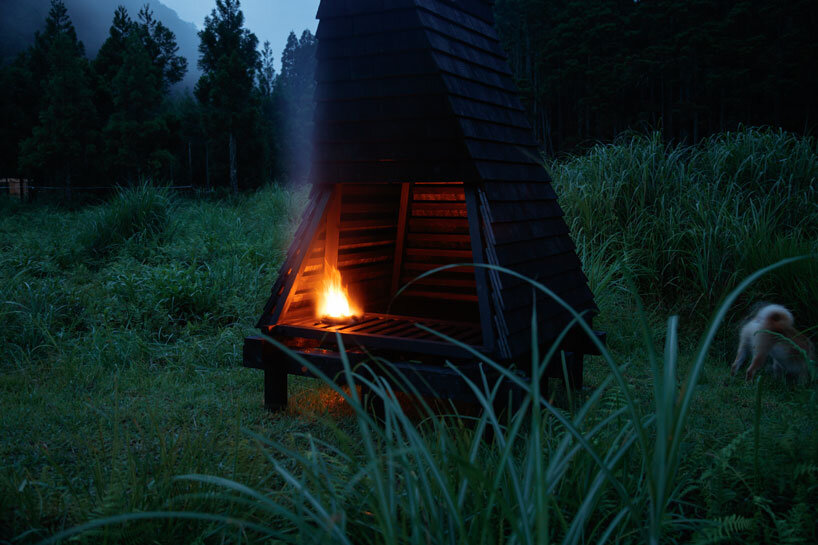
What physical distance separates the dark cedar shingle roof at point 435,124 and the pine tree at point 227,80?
28285 millimetres

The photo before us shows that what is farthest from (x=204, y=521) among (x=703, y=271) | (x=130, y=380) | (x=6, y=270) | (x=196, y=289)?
(x=6, y=270)

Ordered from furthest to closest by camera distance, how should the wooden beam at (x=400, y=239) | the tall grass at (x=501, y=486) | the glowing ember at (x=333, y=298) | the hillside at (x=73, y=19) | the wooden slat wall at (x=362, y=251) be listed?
the hillside at (x=73, y=19) → the wooden beam at (x=400, y=239) → the glowing ember at (x=333, y=298) → the wooden slat wall at (x=362, y=251) → the tall grass at (x=501, y=486)

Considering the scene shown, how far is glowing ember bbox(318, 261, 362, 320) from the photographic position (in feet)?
13.3

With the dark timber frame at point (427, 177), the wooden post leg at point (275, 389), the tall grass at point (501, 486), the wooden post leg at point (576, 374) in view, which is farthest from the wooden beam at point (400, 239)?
the tall grass at point (501, 486)

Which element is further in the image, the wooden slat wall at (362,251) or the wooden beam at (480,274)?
the wooden slat wall at (362,251)

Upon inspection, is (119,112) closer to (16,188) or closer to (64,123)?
(64,123)

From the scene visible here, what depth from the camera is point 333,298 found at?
13.7 feet

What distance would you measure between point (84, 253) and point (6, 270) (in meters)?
1.40

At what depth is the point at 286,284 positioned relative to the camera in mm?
3629

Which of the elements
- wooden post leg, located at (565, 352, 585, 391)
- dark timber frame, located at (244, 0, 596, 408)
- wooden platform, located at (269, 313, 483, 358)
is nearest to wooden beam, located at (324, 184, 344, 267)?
dark timber frame, located at (244, 0, 596, 408)

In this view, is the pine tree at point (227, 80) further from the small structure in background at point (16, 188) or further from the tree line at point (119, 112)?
the small structure in background at point (16, 188)

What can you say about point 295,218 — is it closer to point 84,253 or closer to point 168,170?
point 84,253

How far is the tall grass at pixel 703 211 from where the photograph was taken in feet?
18.0

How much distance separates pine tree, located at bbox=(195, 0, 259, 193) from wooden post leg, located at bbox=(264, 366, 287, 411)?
Result: 28.7 meters
